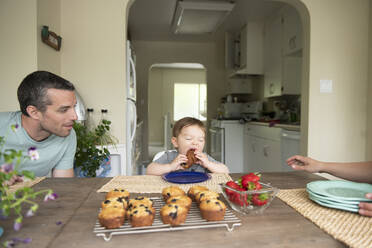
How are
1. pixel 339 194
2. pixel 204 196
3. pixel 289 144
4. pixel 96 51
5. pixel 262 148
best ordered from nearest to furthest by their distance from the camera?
pixel 204 196, pixel 339 194, pixel 96 51, pixel 289 144, pixel 262 148

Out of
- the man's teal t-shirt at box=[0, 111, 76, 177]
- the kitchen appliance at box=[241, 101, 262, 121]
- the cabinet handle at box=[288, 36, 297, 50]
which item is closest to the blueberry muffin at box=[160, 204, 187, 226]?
the man's teal t-shirt at box=[0, 111, 76, 177]

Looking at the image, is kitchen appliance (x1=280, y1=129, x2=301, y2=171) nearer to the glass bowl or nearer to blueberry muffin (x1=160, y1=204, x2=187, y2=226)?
the glass bowl

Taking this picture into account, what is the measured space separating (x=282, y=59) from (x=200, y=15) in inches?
55.2

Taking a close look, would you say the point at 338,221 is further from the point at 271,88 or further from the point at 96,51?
the point at 271,88

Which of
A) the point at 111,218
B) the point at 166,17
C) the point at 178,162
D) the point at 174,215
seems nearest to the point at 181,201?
the point at 174,215

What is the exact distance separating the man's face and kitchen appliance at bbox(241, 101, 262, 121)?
3727mm

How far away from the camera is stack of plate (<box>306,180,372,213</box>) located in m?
0.74

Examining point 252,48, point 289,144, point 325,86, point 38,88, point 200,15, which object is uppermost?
point 200,15

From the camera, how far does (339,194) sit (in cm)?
85

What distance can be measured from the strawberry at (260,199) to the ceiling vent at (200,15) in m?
3.24

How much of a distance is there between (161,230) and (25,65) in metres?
1.95

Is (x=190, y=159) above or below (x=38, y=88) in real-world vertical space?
below

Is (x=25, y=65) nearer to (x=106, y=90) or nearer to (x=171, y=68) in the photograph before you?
(x=106, y=90)

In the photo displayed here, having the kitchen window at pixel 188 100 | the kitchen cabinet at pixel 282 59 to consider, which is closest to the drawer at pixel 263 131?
the kitchen cabinet at pixel 282 59
